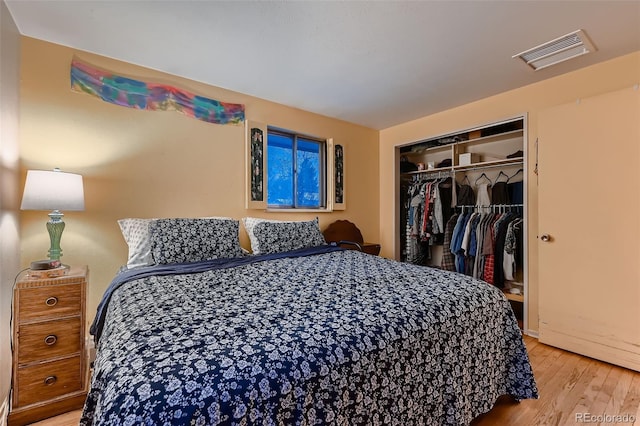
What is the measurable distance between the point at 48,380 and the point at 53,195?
3.34 ft

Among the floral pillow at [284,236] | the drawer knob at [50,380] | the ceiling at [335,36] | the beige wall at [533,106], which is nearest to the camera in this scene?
the drawer knob at [50,380]

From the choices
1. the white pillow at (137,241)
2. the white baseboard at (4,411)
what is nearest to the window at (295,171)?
the white pillow at (137,241)

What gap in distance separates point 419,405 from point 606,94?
2617 mm

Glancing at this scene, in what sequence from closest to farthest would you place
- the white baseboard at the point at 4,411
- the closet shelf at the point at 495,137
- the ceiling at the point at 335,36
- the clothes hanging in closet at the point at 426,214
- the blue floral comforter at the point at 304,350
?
1. the blue floral comforter at the point at 304,350
2. the white baseboard at the point at 4,411
3. the ceiling at the point at 335,36
4. the closet shelf at the point at 495,137
5. the clothes hanging in closet at the point at 426,214

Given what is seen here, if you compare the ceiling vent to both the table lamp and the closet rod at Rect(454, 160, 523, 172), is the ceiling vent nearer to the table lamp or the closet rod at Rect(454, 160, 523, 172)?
the closet rod at Rect(454, 160, 523, 172)

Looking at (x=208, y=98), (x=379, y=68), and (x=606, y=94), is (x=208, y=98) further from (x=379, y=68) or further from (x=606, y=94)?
(x=606, y=94)

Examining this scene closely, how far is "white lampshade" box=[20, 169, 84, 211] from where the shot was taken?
64.1 inches

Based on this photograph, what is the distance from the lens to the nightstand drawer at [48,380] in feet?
4.97

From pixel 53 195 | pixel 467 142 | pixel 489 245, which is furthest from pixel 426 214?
pixel 53 195

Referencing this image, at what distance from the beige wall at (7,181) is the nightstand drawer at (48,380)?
127mm

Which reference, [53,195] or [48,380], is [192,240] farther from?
[48,380]

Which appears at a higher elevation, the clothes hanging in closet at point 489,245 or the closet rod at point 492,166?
the closet rod at point 492,166

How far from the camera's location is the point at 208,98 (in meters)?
2.66

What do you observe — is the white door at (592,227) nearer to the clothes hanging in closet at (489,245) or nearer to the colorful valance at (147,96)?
the clothes hanging in closet at (489,245)
